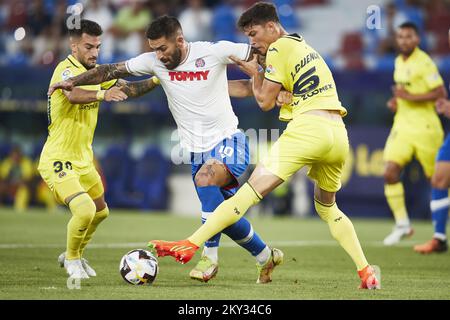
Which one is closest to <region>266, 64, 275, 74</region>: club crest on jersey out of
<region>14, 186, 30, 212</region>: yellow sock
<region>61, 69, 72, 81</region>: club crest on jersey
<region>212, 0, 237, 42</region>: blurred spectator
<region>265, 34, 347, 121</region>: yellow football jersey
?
<region>265, 34, 347, 121</region>: yellow football jersey

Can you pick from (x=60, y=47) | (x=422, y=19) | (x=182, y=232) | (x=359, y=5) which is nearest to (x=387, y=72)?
(x=422, y=19)

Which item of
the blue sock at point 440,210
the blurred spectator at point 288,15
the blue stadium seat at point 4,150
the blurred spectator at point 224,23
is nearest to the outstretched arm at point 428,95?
the blue sock at point 440,210

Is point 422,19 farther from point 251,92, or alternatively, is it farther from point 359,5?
point 251,92

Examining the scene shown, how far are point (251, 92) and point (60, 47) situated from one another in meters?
13.9

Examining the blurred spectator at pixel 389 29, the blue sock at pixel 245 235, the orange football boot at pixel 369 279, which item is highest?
the blurred spectator at pixel 389 29

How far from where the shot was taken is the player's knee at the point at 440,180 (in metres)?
11.7

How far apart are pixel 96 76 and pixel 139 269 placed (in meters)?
1.83

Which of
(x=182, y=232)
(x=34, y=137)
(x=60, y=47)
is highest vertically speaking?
(x=60, y=47)

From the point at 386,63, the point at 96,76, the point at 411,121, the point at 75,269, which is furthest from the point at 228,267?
the point at 386,63

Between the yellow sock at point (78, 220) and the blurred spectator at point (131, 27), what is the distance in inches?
502

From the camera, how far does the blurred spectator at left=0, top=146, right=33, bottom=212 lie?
2095 centimetres

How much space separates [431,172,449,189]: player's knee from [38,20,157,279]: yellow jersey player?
186 inches

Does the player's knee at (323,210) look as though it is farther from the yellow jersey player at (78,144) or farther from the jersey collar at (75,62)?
the jersey collar at (75,62)
